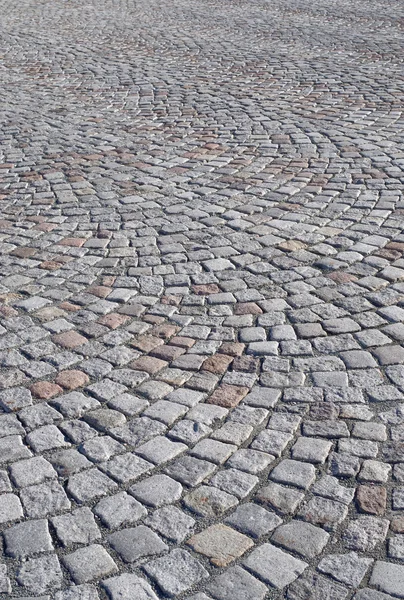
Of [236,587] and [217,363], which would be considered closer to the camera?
[236,587]

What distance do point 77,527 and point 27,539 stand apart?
0.19 meters

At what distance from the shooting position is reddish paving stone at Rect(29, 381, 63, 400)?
376 cm

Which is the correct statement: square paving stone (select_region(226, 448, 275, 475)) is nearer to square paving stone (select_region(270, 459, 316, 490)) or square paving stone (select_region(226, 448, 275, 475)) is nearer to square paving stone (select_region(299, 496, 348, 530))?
square paving stone (select_region(270, 459, 316, 490))

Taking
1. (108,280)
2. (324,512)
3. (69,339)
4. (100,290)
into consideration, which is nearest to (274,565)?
(324,512)

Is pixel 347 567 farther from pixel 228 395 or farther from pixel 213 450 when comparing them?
pixel 228 395

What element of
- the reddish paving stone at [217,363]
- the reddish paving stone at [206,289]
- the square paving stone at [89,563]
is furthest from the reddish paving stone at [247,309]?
the square paving stone at [89,563]

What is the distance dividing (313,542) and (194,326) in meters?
1.71

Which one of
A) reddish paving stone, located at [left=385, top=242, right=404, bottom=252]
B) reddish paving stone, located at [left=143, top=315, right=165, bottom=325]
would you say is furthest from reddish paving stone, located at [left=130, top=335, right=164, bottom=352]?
reddish paving stone, located at [left=385, top=242, right=404, bottom=252]

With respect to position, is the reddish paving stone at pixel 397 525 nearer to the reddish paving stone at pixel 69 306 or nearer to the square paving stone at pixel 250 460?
the square paving stone at pixel 250 460

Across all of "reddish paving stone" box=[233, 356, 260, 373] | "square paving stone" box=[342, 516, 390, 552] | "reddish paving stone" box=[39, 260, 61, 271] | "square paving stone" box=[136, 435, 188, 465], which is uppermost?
"square paving stone" box=[342, 516, 390, 552]

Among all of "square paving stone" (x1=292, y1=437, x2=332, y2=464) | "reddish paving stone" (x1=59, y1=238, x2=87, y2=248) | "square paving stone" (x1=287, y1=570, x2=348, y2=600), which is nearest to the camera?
"square paving stone" (x1=287, y1=570, x2=348, y2=600)

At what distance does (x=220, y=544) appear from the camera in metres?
→ 2.87

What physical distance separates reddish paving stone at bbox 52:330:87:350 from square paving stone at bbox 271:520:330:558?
168 centimetres

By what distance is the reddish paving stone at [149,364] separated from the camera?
3955 millimetres
